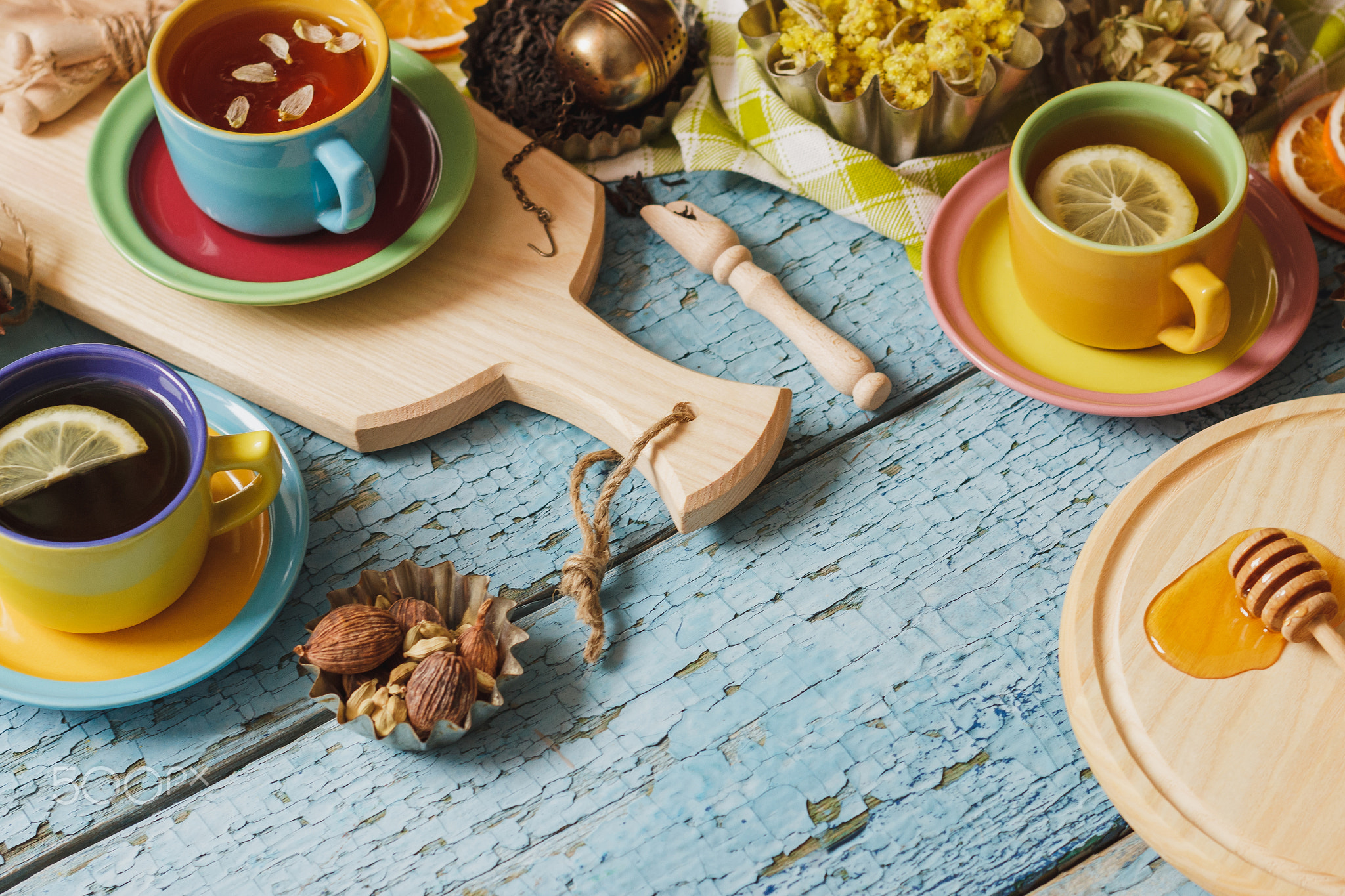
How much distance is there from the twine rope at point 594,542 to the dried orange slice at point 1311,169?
83 centimetres

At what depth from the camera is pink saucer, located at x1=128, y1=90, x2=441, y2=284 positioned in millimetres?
1204

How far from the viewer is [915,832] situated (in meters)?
1.03

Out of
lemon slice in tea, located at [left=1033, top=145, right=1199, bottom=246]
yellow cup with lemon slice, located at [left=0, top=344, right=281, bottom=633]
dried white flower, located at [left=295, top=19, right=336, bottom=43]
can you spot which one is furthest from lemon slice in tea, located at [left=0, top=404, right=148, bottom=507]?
lemon slice in tea, located at [left=1033, top=145, right=1199, bottom=246]

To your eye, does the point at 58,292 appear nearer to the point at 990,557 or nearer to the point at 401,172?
the point at 401,172

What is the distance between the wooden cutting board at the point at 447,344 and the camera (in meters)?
1.16

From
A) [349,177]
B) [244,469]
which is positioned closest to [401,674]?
[244,469]

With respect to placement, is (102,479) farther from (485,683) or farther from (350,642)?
(485,683)

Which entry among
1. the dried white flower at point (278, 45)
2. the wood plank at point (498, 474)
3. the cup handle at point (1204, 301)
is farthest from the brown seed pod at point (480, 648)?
the cup handle at point (1204, 301)

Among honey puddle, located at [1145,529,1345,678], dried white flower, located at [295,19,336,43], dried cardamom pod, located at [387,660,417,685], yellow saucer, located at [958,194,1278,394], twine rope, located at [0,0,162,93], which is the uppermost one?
dried white flower, located at [295,19,336,43]

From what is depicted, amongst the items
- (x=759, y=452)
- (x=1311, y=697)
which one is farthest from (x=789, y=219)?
(x=1311, y=697)

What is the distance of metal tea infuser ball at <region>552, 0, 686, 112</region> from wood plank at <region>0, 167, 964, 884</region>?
135 millimetres

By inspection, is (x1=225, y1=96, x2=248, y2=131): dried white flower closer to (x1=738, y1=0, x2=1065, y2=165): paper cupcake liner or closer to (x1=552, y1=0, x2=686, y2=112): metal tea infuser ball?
(x1=552, y1=0, x2=686, y2=112): metal tea infuser ball

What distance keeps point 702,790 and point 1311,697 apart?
1.92ft

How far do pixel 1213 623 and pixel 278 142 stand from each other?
3.46 ft
